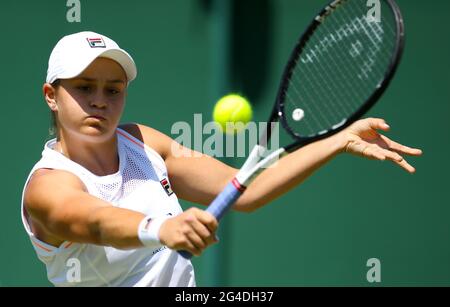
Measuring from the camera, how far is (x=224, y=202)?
2.52 metres

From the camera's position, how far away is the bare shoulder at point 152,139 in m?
3.14

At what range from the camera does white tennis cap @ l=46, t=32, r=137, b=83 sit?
2828mm

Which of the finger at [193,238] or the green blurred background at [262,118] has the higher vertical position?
the green blurred background at [262,118]

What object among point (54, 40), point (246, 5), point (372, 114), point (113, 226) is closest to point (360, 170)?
point (372, 114)

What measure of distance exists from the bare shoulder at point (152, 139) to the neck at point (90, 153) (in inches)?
6.2

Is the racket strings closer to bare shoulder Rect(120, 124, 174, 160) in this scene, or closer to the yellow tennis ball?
the yellow tennis ball

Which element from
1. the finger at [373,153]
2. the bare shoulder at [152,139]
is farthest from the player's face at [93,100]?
the finger at [373,153]

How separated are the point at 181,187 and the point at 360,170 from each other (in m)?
2.09

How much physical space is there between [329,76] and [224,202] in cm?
120

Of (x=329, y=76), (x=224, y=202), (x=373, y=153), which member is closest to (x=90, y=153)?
(x=224, y=202)

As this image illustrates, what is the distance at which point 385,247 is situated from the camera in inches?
200

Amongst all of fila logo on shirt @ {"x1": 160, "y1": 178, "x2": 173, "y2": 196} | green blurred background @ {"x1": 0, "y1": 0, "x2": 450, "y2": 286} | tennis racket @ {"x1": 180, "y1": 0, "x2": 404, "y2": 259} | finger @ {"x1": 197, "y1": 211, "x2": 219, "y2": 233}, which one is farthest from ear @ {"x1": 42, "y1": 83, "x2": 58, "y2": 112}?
green blurred background @ {"x1": 0, "y1": 0, "x2": 450, "y2": 286}

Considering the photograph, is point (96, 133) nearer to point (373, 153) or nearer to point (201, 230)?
point (201, 230)

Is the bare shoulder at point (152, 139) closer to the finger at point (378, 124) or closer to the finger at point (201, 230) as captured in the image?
the finger at point (378, 124)
